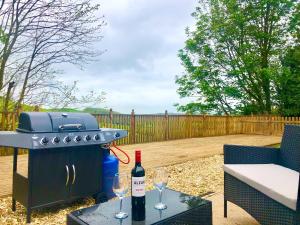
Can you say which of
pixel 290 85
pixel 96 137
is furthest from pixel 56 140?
pixel 290 85

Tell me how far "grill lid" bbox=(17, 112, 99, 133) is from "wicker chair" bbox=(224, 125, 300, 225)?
1.71 metres

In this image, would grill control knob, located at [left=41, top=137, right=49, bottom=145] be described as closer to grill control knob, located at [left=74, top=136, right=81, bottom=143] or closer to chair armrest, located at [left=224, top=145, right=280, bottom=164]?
grill control knob, located at [left=74, top=136, right=81, bottom=143]

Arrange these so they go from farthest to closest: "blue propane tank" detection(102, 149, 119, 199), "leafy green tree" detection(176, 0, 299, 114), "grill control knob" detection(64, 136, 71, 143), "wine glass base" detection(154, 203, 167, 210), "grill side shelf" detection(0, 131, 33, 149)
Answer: "leafy green tree" detection(176, 0, 299, 114) → "blue propane tank" detection(102, 149, 119, 199) → "grill control knob" detection(64, 136, 71, 143) → "grill side shelf" detection(0, 131, 33, 149) → "wine glass base" detection(154, 203, 167, 210)

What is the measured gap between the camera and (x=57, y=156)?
9.78 ft

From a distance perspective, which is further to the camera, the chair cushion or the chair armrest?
the chair armrest

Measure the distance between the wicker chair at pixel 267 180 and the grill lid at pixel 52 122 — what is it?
171 centimetres

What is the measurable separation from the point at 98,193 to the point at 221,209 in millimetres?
1501

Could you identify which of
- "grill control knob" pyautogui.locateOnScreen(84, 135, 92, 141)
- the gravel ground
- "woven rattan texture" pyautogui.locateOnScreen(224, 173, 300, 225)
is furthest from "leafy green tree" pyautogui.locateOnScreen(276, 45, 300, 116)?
"grill control knob" pyautogui.locateOnScreen(84, 135, 92, 141)

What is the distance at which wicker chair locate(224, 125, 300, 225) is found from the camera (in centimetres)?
207

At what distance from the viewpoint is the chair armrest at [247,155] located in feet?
10.2

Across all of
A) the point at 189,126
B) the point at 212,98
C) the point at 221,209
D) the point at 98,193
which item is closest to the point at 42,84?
the point at 98,193

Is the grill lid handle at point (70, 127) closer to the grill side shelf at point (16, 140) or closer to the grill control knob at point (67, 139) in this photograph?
the grill control knob at point (67, 139)

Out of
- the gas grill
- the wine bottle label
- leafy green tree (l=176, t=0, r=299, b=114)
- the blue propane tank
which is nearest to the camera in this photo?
the wine bottle label

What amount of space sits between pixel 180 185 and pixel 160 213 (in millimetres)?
2632
